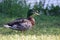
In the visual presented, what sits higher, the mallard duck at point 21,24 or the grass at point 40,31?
the mallard duck at point 21,24

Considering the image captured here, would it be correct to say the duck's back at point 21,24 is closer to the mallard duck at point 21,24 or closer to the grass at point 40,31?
the mallard duck at point 21,24

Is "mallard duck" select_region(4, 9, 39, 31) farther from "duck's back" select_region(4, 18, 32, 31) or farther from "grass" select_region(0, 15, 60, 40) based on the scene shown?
"grass" select_region(0, 15, 60, 40)

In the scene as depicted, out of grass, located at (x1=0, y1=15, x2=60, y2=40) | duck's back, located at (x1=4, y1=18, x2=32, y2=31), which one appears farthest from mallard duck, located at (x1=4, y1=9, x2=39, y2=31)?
grass, located at (x1=0, y1=15, x2=60, y2=40)

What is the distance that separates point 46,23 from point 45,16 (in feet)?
4.53

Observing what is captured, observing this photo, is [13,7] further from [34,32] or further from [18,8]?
[34,32]

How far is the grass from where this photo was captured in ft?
30.2

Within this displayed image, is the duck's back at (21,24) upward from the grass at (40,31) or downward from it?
upward

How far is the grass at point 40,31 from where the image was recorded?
9.20m

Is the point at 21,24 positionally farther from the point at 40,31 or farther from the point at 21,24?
the point at 40,31

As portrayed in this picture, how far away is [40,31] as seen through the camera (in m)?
10.6

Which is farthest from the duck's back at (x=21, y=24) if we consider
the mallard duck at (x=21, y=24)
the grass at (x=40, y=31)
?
the grass at (x=40, y=31)

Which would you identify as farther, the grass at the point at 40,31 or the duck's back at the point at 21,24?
the duck's back at the point at 21,24

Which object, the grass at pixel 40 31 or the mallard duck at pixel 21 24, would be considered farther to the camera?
Answer: the mallard duck at pixel 21 24

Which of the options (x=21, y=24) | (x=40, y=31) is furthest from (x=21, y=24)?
(x=40, y=31)
